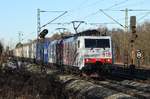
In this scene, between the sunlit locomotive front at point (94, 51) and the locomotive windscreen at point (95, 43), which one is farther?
the locomotive windscreen at point (95, 43)

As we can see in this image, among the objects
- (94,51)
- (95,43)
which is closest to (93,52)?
(94,51)

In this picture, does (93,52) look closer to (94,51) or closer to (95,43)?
(94,51)

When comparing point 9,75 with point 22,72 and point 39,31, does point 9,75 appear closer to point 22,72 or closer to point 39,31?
point 22,72

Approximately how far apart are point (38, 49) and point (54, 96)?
4520 cm

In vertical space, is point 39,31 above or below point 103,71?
above

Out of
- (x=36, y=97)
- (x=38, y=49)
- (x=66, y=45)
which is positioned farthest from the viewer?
(x=38, y=49)

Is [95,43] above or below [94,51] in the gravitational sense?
above

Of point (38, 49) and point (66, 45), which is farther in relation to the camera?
point (38, 49)

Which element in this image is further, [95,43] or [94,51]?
[95,43]

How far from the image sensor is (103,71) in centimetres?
3069

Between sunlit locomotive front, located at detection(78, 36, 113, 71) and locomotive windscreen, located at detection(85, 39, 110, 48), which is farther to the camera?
locomotive windscreen, located at detection(85, 39, 110, 48)

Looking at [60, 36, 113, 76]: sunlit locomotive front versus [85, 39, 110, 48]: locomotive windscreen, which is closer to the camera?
[60, 36, 113, 76]: sunlit locomotive front

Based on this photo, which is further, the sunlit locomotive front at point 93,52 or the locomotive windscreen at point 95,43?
the locomotive windscreen at point 95,43

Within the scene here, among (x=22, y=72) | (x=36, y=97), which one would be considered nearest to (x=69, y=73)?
(x=22, y=72)
